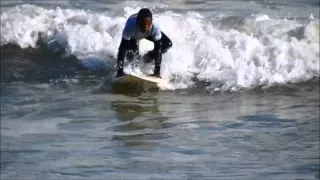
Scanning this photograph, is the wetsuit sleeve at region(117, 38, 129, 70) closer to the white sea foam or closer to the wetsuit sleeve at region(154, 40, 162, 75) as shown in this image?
the wetsuit sleeve at region(154, 40, 162, 75)

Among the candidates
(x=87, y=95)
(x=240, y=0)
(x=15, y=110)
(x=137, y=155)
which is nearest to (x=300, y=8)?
(x=240, y=0)

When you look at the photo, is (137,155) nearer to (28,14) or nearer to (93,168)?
(93,168)

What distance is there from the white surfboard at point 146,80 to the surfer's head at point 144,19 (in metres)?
0.80

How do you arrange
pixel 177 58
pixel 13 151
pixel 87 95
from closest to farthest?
1. pixel 13 151
2. pixel 87 95
3. pixel 177 58

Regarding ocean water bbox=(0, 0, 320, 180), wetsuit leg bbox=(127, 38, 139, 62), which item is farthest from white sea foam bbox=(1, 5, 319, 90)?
wetsuit leg bbox=(127, 38, 139, 62)

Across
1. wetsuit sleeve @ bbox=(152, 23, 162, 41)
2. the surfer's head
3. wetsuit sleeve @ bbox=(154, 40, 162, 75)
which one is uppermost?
the surfer's head

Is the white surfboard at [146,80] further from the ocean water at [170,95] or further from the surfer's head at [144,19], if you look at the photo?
the surfer's head at [144,19]

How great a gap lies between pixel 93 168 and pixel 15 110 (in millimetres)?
2776

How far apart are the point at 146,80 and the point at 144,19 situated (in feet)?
3.36

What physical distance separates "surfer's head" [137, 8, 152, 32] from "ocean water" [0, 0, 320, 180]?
0.92 metres

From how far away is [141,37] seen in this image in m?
10.8

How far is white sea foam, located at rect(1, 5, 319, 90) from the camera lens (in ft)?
39.2

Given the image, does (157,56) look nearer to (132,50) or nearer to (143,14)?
(132,50)

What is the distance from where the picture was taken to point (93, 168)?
7332 millimetres
